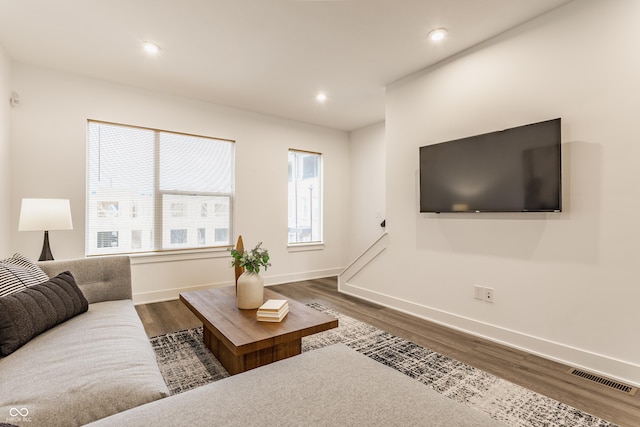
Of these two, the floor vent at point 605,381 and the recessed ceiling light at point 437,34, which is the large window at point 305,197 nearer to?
the recessed ceiling light at point 437,34

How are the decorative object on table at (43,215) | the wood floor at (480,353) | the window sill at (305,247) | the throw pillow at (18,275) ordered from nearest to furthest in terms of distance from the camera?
the throw pillow at (18,275)
the wood floor at (480,353)
the decorative object on table at (43,215)
the window sill at (305,247)

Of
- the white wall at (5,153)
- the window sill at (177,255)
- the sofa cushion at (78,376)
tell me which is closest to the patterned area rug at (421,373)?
the sofa cushion at (78,376)

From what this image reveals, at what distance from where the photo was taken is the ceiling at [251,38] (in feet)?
7.68

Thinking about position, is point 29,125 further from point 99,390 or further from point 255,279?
point 99,390

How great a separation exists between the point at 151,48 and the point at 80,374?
110 inches

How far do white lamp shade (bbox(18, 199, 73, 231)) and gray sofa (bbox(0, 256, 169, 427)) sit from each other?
1170mm

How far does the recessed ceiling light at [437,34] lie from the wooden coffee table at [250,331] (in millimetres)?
2510

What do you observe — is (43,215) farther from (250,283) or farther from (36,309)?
(250,283)

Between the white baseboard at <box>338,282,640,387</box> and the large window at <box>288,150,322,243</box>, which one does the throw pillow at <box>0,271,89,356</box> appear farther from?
the large window at <box>288,150,322,243</box>

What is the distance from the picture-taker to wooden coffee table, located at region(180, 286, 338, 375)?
1.72 meters

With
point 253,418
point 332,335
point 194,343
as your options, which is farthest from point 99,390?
point 332,335

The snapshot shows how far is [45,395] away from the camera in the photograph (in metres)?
1.12

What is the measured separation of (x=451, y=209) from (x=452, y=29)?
1.58 metres

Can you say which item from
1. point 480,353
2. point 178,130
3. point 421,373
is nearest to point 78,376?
point 421,373
